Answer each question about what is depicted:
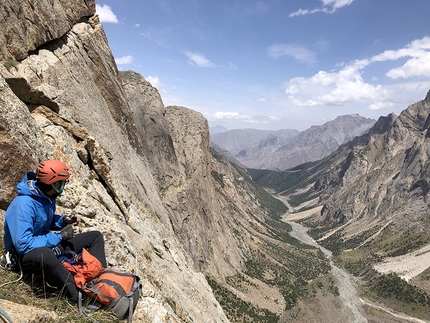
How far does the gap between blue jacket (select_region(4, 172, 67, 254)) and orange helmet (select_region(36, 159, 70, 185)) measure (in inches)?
12.9

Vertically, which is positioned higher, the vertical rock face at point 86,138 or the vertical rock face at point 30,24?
the vertical rock face at point 30,24

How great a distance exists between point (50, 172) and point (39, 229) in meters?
1.66

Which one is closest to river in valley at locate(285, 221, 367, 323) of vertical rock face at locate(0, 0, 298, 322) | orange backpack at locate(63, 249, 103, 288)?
vertical rock face at locate(0, 0, 298, 322)

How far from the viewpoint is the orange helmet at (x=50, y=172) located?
288 inches

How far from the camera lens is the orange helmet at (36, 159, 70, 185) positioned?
732 centimetres

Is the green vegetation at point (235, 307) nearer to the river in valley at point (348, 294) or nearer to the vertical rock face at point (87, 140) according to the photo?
the vertical rock face at point (87, 140)

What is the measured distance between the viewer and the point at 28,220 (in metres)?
7.04

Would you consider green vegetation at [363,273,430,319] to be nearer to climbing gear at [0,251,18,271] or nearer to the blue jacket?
the blue jacket

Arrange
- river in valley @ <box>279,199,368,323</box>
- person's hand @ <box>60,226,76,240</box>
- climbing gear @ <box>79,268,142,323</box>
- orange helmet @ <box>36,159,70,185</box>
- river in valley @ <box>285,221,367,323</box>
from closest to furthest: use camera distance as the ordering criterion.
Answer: orange helmet @ <box>36,159,70,185</box> < climbing gear @ <box>79,268,142,323</box> < person's hand @ <box>60,226,76,240</box> < river in valley @ <box>279,199,368,323</box> < river in valley @ <box>285,221,367,323</box>

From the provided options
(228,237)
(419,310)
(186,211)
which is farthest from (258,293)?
(419,310)

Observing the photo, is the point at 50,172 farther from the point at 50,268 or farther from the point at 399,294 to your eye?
the point at 399,294

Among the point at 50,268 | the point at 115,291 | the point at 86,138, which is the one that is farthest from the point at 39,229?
the point at 86,138

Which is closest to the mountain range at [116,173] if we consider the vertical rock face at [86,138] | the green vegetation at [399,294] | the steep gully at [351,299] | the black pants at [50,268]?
the vertical rock face at [86,138]

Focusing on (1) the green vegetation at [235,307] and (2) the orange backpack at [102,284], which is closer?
(2) the orange backpack at [102,284]
